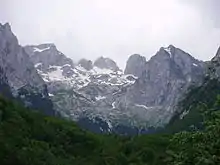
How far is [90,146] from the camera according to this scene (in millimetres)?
170125

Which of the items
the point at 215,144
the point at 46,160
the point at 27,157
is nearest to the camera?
the point at 215,144

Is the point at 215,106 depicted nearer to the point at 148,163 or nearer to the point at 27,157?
the point at 27,157

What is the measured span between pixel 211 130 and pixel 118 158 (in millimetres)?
128697

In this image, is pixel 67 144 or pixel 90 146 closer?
pixel 67 144

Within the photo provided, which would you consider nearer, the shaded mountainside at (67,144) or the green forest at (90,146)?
the green forest at (90,146)

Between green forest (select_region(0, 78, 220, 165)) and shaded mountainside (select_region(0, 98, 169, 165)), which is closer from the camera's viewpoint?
green forest (select_region(0, 78, 220, 165))

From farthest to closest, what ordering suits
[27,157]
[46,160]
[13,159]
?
[46,160] → [27,157] → [13,159]

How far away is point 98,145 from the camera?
174125 mm

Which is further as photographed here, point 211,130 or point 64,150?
point 64,150

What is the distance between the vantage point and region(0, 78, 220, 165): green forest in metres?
21.0

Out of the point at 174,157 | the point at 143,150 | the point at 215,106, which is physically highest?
the point at 143,150

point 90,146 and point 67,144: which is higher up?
point 90,146

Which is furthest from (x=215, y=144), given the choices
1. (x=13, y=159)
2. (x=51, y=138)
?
(x=51, y=138)

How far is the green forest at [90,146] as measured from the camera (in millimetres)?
20969
